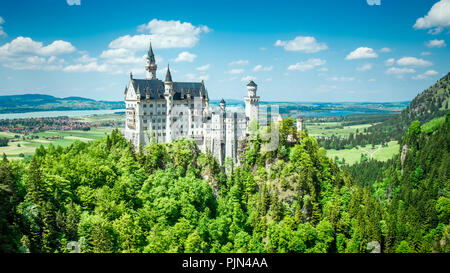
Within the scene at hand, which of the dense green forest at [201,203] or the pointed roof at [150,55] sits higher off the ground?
the pointed roof at [150,55]

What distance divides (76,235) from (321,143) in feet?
572

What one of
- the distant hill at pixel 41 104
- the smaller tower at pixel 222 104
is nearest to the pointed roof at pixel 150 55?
the distant hill at pixel 41 104

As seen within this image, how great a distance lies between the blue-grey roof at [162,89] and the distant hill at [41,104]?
10.7 m

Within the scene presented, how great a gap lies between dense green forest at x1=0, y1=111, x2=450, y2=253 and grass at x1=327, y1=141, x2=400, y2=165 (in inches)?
2667

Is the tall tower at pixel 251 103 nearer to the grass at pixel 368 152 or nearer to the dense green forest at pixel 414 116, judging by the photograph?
the grass at pixel 368 152

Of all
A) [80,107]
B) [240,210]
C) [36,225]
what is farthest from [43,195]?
[80,107]

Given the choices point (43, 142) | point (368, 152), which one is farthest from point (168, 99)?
point (368, 152)

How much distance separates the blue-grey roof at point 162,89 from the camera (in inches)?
2923

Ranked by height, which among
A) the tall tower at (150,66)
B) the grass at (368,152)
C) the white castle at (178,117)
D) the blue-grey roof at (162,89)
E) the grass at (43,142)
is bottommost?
the grass at (368,152)

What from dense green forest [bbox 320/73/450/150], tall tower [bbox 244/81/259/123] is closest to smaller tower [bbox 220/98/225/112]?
tall tower [bbox 244/81/259/123]

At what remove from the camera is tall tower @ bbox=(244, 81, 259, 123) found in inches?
2945

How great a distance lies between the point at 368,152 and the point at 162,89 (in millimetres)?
125112

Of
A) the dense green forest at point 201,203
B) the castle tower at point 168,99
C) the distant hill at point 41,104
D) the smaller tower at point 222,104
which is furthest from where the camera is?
the distant hill at point 41,104

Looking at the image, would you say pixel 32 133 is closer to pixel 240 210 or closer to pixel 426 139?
pixel 240 210
